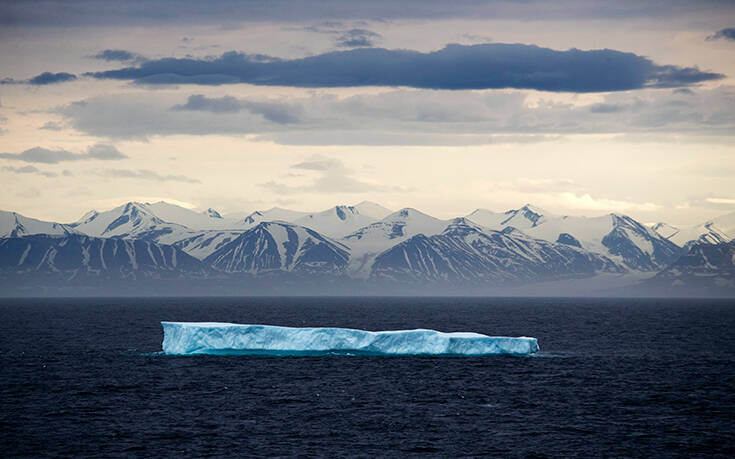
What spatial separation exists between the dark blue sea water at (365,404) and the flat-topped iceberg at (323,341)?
1.21 meters

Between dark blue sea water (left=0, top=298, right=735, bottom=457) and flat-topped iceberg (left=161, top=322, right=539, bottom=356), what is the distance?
3.95 feet

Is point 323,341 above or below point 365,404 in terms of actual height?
above

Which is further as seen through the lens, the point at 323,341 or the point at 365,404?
the point at 323,341

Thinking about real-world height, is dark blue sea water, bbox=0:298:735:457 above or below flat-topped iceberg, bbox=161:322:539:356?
below

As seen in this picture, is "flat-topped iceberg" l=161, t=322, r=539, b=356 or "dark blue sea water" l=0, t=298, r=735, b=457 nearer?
"dark blue sea water" l=0, t=298, r=735, b=457

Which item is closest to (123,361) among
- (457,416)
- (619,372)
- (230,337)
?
(230,337)

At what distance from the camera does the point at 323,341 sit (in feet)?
274

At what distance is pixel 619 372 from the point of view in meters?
76.2

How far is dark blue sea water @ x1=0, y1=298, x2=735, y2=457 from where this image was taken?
152 ft

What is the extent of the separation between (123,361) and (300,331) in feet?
54.2

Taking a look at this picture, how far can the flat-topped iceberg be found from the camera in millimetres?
83312

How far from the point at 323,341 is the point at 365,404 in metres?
25.4

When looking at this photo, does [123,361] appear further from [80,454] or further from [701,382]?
[701,382]

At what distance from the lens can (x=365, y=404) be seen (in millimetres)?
58531
